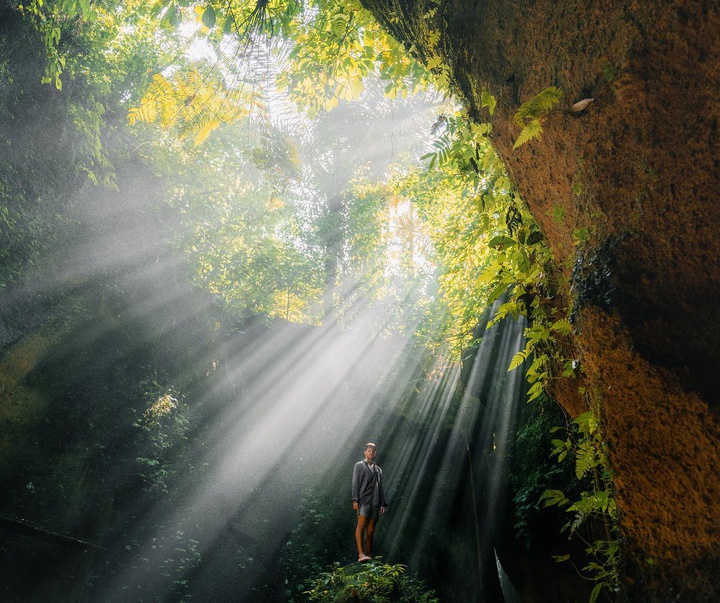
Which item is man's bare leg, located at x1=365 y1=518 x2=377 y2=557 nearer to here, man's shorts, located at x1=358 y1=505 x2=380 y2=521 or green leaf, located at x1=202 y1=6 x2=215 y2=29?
man's shorts, located at x1=358 y1=505 x2=380 y2=521

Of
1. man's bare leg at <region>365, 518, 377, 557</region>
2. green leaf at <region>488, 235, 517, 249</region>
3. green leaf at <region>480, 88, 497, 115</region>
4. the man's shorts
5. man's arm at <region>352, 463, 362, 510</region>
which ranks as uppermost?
green leaf at <region>480, 88, 497, 115</region>

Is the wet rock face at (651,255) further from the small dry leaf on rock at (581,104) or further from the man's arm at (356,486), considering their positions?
the man's arm at (356,486)

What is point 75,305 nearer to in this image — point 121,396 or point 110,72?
point 121,396

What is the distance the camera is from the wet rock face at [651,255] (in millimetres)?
1164

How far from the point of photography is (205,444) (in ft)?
36.2

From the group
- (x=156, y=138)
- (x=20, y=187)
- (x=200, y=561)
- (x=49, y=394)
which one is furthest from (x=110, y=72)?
(x=200, y=561)

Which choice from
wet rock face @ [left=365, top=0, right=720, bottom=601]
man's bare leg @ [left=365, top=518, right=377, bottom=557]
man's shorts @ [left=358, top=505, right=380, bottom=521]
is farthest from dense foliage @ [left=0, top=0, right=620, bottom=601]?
man's shorts @ [left=358, top=505, right=380, bottom=521]

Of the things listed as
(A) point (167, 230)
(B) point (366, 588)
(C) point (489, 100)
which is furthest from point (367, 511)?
(A) point (167, 230)

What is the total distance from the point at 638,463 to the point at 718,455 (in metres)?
0.23

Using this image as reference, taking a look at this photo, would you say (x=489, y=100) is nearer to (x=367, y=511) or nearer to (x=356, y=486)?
(x=356, y=486)

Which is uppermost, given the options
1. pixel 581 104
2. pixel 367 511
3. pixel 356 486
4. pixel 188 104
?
pixel 188 104

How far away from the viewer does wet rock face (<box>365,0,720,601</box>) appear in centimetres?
116

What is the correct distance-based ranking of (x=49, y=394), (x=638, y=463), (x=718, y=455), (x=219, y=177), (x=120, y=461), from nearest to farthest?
(x=718, y=455) < (x=638, y=463) < (x=49, y=394) < (x=120, y=461) < (x=219, y=177)

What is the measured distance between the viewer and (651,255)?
4.17ft
